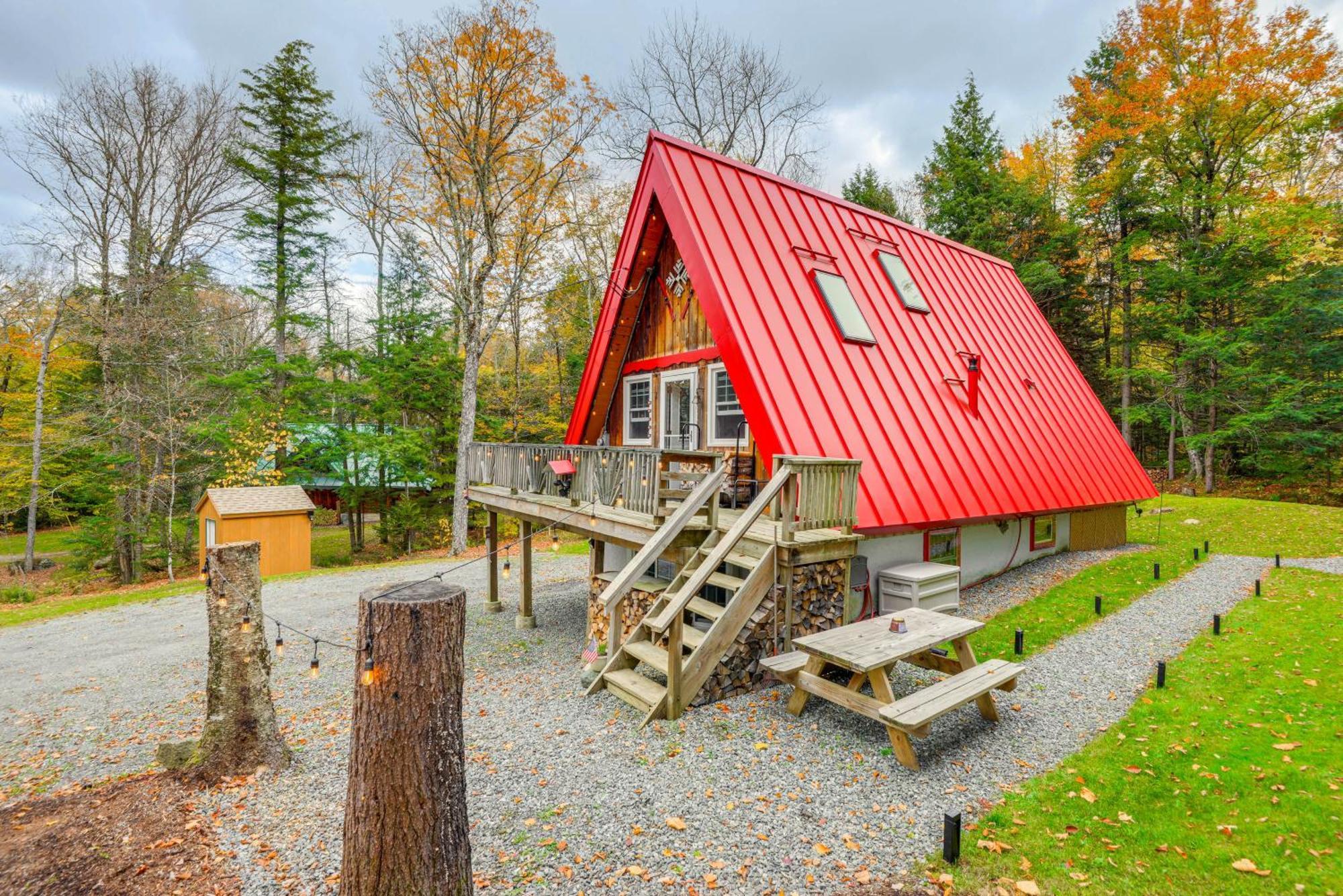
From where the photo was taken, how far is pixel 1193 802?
12.9ft

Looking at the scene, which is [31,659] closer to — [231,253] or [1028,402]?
[231,253]

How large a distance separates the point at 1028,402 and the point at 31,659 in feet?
59.7

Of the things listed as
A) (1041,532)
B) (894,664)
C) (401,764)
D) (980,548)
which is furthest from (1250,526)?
(401,764)

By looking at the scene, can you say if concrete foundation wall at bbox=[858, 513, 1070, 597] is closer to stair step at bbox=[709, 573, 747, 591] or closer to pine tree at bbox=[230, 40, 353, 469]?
stair step at bbox=[709, 573, 747, 591]

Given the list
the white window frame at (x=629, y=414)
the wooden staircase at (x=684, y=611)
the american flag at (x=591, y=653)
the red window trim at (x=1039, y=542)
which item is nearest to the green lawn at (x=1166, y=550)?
the red window trim at (x=1039, y=542)

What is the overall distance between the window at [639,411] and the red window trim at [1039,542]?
746 centimetres

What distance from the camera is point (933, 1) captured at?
16.7 metres

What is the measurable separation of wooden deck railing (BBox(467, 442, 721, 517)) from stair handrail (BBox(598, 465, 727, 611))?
31 centimetres

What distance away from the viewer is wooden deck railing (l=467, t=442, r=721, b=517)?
6.82 m

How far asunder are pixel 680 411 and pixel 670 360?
93cm

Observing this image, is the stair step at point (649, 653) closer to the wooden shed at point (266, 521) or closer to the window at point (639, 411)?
the window at point (639, 411)

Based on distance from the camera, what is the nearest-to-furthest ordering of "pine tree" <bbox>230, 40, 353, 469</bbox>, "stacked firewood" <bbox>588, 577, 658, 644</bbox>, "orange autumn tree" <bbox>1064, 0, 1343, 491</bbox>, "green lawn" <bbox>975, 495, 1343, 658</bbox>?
"stacked firewood" <bbox>588, 577, 658, 644</bbox> < "green lawn" <bbox>975, 495, 1343, 658</bbox> < "orange autumn tree" <bbox>1064, 0, 1343, 491</bbox> < "pine tree" <bbox>230, 40, 353, 469</bbox>

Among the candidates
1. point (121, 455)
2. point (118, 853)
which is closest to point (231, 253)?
point (121, 455)

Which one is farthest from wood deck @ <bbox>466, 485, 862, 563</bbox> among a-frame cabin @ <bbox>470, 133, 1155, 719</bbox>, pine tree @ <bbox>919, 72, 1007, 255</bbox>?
pine tree @ <bbox>919, 72, 1007, 255</bbox>
